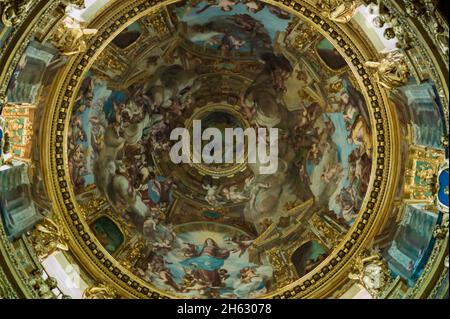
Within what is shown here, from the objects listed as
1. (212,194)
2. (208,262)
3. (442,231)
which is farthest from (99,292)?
(442,231)

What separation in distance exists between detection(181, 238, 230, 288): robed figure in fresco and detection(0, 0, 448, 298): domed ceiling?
3 centimetres

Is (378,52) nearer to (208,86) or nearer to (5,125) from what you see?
(208,86)

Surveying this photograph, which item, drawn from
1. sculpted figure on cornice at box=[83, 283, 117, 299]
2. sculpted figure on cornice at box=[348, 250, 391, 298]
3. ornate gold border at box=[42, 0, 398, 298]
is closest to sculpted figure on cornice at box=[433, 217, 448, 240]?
sculpted figure on cornice at box=[348, 250, 391, 298]

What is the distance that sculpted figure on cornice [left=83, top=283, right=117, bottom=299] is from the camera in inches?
642

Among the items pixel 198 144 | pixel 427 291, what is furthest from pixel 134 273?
pixel 427 291

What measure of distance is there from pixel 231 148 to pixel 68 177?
4.75 m

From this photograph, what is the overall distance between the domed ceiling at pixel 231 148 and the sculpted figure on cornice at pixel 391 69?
0.04 metres

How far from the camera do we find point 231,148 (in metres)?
19.8

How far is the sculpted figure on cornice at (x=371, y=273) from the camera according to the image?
1539 centimetres

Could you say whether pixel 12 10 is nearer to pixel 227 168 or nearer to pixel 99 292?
pixel 99 292

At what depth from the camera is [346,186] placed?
17750mm

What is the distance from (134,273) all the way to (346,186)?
17.3ft

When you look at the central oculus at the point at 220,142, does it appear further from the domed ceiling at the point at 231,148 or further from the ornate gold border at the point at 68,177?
the ornate gold border at the point at 68,177

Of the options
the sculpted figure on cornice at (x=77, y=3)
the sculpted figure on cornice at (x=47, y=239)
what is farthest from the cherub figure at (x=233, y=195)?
the sculpted figure on cornice at (x=77, y=3)
